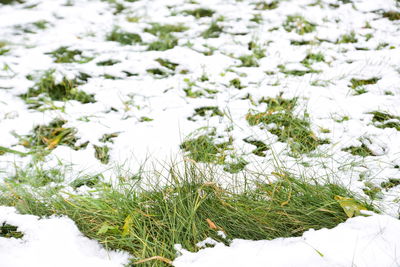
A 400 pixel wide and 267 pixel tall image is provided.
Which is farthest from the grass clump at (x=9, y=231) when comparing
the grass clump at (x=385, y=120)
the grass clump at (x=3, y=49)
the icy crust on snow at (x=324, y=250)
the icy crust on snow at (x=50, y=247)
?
the grass clump at (x=3, y=49)

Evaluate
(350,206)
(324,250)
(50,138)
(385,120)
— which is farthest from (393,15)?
(50,138)

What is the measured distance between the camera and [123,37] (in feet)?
10.4

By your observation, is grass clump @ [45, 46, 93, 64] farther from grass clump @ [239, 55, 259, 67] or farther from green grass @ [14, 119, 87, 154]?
grass clump @ [239, 55, 259, 67]

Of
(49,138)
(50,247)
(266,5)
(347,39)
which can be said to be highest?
(266,5)

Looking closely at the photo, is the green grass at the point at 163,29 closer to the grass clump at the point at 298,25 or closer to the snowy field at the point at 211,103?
the snowy field at the point at 211,103

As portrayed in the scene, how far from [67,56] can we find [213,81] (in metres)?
1.25

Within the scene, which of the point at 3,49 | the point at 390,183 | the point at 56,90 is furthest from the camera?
the point at 3,49

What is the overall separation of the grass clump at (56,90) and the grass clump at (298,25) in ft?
6.47

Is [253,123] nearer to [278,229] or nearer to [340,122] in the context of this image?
[340,122]

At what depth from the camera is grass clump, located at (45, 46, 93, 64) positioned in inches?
109

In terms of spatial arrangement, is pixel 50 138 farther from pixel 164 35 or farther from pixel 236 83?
pixel 164 35

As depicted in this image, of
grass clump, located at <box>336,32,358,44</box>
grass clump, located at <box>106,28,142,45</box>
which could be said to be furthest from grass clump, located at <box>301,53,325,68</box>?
grass clump, located at <box>106,28,142,45</box>

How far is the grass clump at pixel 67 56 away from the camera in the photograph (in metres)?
2.78

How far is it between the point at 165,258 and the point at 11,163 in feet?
3.87
